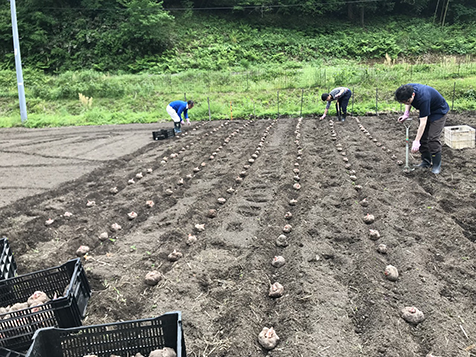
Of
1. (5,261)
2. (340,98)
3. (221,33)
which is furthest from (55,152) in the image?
(221,33)

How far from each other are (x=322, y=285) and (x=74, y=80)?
A: 22.3 metres

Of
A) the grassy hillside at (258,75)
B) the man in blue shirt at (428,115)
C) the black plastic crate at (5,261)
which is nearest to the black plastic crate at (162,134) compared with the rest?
the grassy hillside at (258,75)

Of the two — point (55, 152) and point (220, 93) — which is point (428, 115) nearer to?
point (55, 152)

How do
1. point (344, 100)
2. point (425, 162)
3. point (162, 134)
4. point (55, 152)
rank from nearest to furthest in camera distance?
1. point (425, 162)
2. point (55, 152)
3. point (162, 134)
4. point (344, 100)

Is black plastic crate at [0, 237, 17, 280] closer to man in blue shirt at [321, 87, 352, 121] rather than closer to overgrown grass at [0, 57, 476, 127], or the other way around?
man in blue shirt at [321, 87, 352, 121]

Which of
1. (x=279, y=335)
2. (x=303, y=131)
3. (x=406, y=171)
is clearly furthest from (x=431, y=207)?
(x=303, y=131)

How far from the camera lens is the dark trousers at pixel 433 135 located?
223 inches

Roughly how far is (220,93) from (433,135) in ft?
44.6

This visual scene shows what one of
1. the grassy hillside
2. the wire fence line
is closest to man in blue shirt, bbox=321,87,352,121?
the wire fence line

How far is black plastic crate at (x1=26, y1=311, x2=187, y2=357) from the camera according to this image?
86.4 inches

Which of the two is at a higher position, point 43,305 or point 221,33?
point 221,33

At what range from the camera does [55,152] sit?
1033cm

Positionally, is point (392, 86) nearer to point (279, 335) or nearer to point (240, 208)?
point (240, 208)

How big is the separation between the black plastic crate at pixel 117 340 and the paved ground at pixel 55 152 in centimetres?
512
